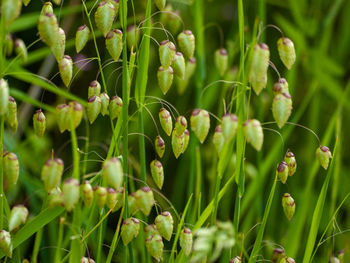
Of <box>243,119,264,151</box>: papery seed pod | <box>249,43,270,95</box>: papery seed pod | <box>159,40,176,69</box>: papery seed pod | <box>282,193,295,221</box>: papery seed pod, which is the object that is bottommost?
<box>282,193,295,221</box>: papery seed pod

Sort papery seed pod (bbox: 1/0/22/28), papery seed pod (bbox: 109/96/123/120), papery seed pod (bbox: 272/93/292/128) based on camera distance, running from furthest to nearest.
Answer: papery seed pod (bbox: 109/96/123/120), papery seed pod (bbox: 272/93/292/128), papery seed pod (bbox: 1/0/22/28)

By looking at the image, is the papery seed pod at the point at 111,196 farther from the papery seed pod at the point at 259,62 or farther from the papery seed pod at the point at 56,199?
the papery seed pod at the point at 259,62

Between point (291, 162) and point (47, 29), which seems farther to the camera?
point (291, 162)

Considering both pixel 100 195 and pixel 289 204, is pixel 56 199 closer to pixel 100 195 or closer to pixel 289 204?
pixel 100 195

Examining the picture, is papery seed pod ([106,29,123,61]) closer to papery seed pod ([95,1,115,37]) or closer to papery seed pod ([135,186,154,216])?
papery seed pod ([95,1,115,37])

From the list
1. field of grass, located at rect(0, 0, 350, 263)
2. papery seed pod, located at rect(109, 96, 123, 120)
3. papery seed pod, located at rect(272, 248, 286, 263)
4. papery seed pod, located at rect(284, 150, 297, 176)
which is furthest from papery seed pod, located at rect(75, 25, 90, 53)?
papery seed pod, located at rect(272, 248, 286, 263)

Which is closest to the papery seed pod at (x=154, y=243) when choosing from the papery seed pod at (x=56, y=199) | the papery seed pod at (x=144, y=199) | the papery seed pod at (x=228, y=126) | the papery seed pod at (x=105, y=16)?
the papery seed pod at (x=144, y=199)

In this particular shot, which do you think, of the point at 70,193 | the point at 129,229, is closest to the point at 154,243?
the point at 129,229

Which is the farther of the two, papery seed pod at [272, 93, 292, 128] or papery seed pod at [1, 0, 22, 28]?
papery seed pod at [272, 93, 292, 128]
